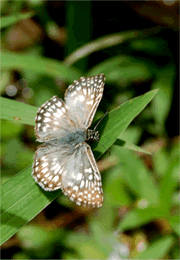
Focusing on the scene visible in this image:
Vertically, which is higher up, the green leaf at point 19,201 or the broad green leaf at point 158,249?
the green leaf at point 19,201

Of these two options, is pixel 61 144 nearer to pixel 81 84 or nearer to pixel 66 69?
pixel 81 84

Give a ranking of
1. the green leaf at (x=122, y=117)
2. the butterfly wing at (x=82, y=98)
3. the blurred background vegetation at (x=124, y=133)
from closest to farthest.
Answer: the green leaf at (x=122, y=117) < the butterfly wing at (x=82, y=98) < the blurred background vegetation at (x=124, y=133)

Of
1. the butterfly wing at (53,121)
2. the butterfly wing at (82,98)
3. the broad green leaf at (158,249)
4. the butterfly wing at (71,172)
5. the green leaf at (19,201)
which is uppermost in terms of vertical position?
the butterfly wing at (82,98)

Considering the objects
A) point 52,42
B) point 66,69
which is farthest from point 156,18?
point 52,42

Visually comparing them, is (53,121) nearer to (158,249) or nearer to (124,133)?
(124,133)

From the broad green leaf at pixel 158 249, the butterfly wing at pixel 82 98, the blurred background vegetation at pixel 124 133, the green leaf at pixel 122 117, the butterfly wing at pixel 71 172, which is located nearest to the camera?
the butterfly wing at pixel 71 172

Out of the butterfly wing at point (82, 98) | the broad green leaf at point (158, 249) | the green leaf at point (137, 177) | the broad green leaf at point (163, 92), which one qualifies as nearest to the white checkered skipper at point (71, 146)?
the butterfly wing at point (82, 98)

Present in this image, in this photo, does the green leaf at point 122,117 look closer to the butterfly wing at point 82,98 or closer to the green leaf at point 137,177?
the butterfly wing at point 82,98
